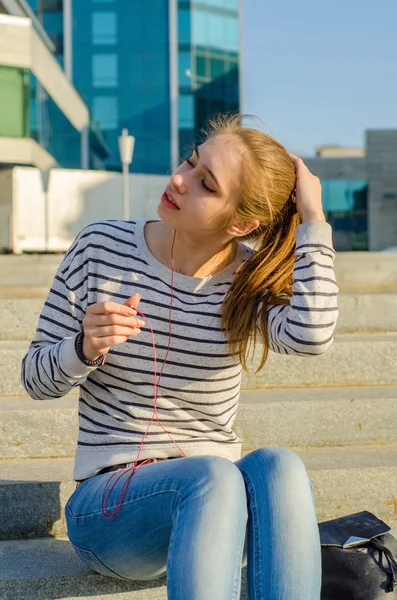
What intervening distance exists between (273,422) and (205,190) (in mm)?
1368

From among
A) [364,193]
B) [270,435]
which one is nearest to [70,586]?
[270,435]

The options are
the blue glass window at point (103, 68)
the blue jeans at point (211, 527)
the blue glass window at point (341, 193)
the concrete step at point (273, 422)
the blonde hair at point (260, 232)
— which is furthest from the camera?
the blue glass window at point (341, 193)

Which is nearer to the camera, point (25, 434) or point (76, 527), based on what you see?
point (76, 527)

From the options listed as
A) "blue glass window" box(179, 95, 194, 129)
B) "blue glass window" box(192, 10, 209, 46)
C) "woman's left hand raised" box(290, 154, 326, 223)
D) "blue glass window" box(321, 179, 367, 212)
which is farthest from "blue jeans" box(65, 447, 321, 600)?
"blue glass window" box(192, 10, 209, 46)

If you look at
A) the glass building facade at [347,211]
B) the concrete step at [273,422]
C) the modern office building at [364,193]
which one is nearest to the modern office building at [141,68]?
the modern office building at [364,193]

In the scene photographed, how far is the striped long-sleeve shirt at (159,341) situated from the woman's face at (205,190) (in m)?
0.15

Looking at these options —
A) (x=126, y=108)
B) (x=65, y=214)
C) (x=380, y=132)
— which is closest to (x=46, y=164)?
(x=65, y=214)

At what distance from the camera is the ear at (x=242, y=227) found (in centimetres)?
242

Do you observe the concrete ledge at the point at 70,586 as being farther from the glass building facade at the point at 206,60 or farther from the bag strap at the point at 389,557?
the glass building facade at the point at 206,60

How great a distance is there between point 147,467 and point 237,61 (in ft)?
135

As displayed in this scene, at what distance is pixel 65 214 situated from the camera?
60.3 feet

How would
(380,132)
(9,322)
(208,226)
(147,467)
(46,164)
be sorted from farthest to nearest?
(380,132) < (46,164) < (9,322) < (208,226) < (147,467)

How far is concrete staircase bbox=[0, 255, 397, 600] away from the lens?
250 centimetres

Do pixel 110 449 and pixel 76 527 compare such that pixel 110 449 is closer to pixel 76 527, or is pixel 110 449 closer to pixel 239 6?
pixel 76 527
